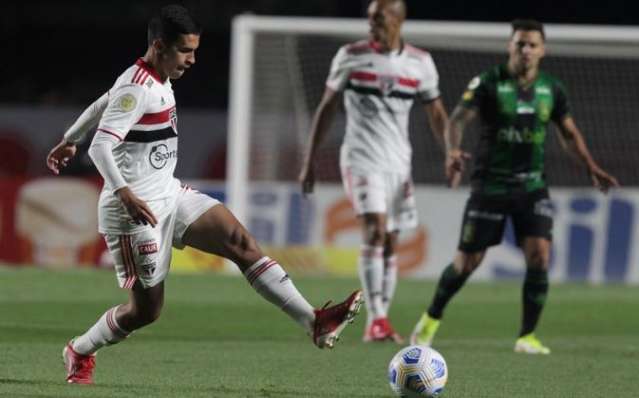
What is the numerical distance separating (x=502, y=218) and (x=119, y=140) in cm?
325

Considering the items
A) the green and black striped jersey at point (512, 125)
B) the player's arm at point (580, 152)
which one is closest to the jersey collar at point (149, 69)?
the green and black striped jersey at point (512, 125)

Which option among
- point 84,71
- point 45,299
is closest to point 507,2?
point 84,71

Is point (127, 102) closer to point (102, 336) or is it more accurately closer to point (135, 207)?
point (135, 207)

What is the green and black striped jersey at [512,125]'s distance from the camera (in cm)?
888

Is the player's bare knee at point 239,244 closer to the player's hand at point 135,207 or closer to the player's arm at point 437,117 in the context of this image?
the player's hand at point 135,207

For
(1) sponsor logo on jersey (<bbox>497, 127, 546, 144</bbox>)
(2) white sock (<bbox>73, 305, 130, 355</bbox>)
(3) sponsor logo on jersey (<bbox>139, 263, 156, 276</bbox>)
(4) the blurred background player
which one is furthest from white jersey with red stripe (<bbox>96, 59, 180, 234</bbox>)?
(1) sponsor logo on jersey (<bbox>497, 127, 546, 144</bbox>)

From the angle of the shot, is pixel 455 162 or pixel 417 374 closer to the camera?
pixel 417 374

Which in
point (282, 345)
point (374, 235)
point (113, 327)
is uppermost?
point (113, 327)

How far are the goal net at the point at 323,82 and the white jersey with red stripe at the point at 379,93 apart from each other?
5049mm

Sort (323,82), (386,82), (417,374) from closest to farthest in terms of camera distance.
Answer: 1. (417,374)
2. (386,82)
3. (323,82)

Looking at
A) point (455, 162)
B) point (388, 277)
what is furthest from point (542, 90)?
point (388, 277)

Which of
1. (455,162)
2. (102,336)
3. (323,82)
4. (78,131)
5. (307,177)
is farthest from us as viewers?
(323,82)

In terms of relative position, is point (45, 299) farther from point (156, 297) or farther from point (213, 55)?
point (213, 55)

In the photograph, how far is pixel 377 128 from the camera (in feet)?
31.5
